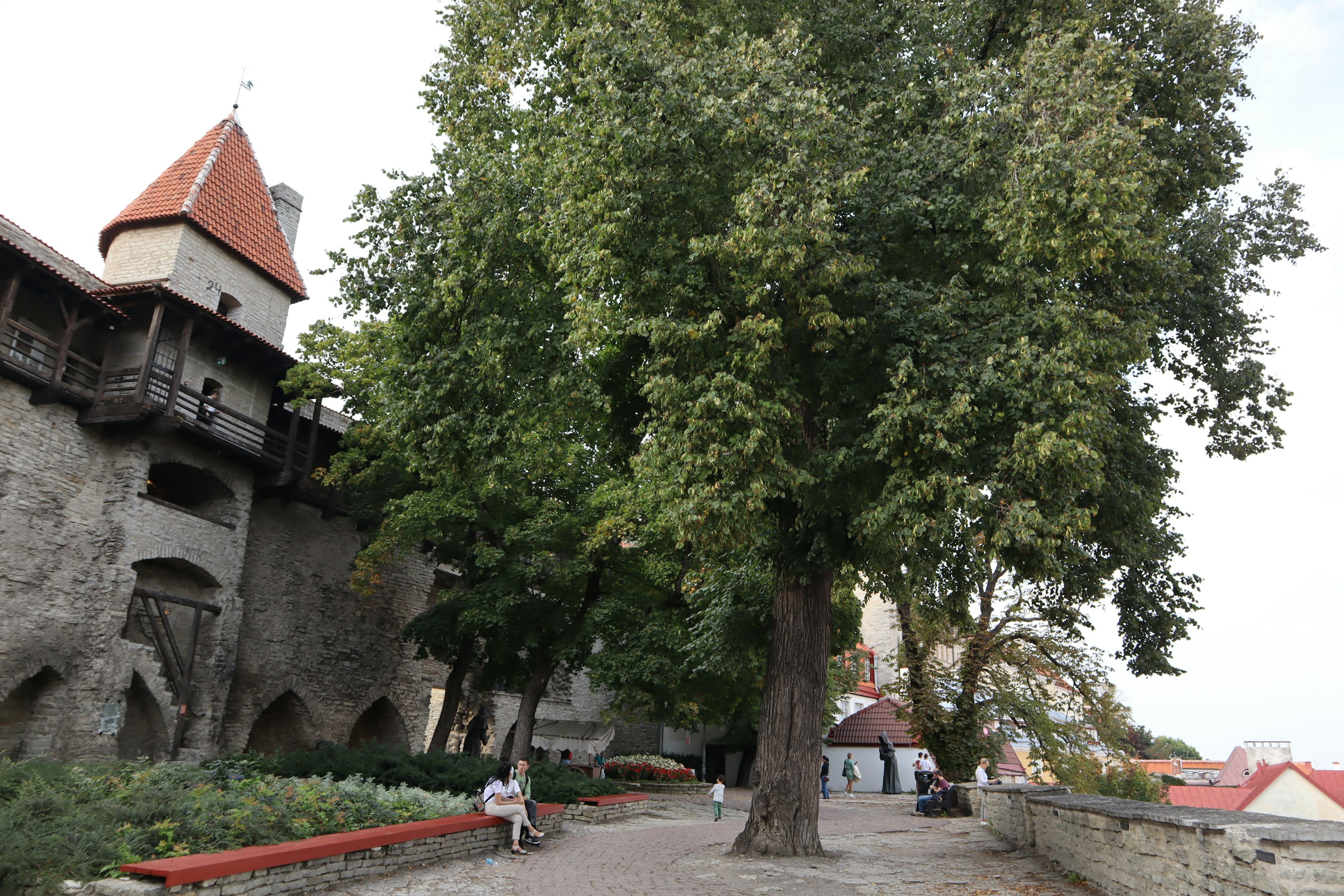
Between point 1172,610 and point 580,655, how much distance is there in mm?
11445

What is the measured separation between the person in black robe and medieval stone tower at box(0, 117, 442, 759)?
15.7m

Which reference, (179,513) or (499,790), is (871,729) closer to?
(179,513)

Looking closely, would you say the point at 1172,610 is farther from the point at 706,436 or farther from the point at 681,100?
the point at 681,100

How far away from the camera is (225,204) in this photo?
23.0m

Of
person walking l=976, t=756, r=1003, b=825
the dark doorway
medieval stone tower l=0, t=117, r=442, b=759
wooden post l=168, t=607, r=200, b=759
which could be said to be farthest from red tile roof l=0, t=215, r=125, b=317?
the dark doorway

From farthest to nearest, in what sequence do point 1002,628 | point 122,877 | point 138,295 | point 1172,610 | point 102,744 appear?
point 1002,628 → point 138,295 → point 102,744 → point 1172,610 → point 122,877

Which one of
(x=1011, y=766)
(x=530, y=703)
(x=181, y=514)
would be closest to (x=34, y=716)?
(x=181, y=514)

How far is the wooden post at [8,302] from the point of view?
1552 centimetres

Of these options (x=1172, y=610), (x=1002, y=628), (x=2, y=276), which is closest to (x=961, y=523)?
(x=1172, y=610)

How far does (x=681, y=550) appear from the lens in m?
18.8

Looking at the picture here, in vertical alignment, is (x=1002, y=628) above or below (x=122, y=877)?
above

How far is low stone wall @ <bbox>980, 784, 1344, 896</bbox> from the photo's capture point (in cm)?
511

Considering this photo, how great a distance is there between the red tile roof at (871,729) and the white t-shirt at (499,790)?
24.1 m

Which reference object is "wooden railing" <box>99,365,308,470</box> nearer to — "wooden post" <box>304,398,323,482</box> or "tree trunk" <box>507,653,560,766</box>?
"wooden post" <box>304,398,323,482</box>
